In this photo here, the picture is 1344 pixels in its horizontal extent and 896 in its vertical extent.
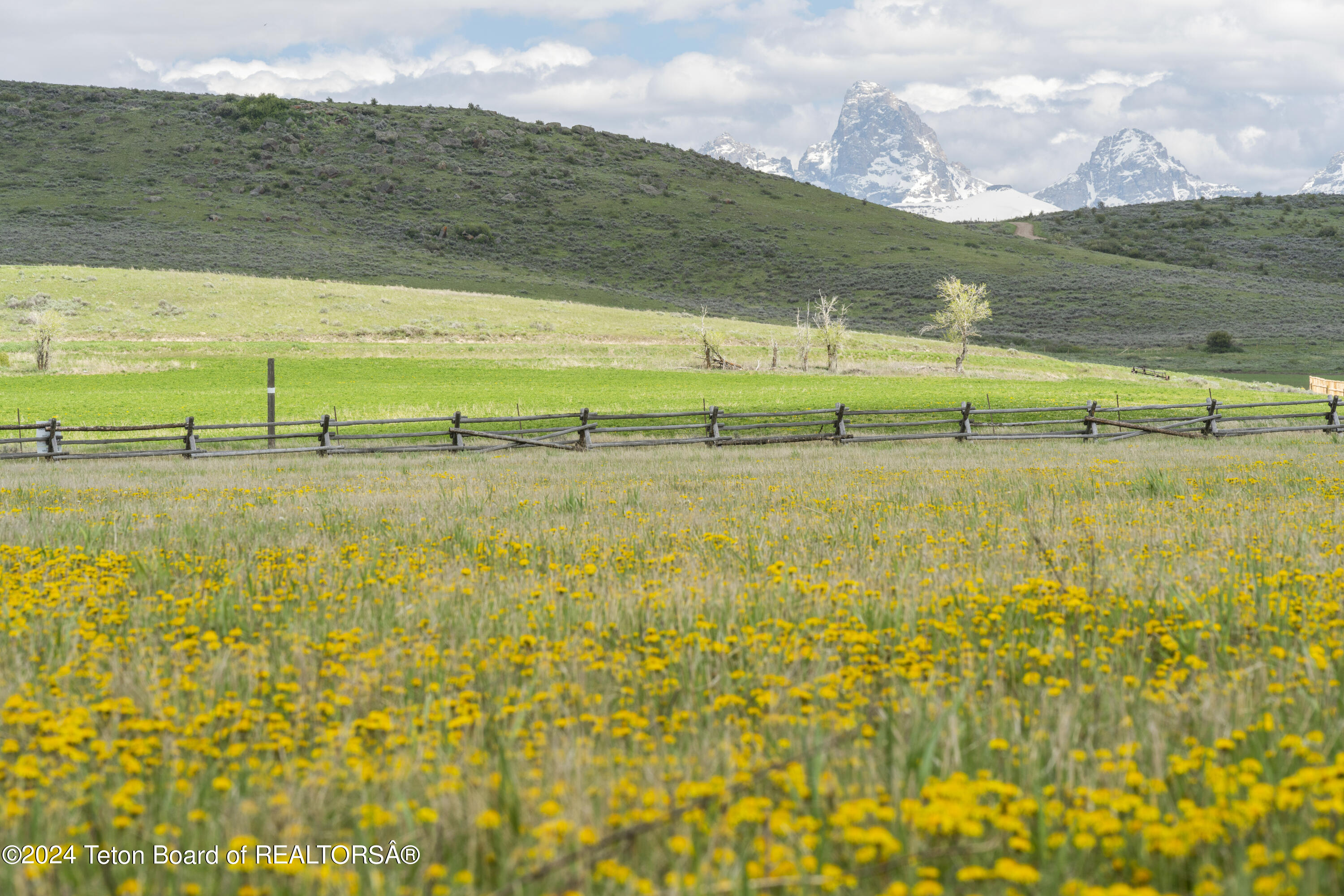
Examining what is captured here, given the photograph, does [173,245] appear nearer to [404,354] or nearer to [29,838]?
[404,354]

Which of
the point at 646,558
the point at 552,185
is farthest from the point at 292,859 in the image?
the point at 552,185

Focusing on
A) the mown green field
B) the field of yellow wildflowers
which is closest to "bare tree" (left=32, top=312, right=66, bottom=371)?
the mown green field

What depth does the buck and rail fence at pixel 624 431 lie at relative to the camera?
23.8 meters

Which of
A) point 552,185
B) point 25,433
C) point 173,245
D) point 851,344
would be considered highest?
point 552,185

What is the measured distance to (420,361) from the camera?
180ft

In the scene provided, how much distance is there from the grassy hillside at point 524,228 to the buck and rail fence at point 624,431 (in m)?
61.6

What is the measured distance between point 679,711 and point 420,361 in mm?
53708

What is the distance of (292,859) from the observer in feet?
7.78

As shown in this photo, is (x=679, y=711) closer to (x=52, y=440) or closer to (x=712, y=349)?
(x=52, y=440)

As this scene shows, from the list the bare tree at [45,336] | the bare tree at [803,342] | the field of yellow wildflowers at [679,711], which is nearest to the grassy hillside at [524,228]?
the bare tree at [803,342]

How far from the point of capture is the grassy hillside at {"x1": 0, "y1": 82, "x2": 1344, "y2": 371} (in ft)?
322

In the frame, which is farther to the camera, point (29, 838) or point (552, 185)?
point (552, 185)

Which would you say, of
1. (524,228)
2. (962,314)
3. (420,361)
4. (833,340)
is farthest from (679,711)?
(524,228)

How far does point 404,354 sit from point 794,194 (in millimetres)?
112839
